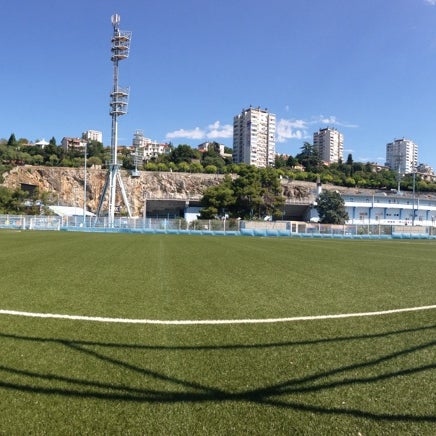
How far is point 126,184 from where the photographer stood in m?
97.4

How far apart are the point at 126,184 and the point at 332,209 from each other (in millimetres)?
47708

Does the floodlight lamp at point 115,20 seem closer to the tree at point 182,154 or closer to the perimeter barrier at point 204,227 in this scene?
the perimeter barrier at point 204,227

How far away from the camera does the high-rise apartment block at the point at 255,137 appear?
534 ft

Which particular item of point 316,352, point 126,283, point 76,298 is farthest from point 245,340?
point 126,283

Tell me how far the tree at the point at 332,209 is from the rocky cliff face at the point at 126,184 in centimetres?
1365

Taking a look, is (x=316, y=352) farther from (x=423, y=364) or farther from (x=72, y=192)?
(x=72, y=192)

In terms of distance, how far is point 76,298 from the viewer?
732 cm

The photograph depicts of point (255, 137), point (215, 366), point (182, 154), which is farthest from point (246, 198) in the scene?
point (255, 137)

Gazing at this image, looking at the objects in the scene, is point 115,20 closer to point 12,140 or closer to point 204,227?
point 204,227

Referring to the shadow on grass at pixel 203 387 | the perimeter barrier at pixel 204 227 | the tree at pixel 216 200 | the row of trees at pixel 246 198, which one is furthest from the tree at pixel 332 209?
the shadow on grass at pixel 203 387

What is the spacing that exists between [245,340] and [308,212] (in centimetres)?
9358

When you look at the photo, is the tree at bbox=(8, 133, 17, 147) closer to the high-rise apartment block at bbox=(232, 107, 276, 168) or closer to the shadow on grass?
the high-rise apartment block at bbox=(232, 107, 276, 168)

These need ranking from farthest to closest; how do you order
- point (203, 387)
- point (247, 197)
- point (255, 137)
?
1. point (255, 137)
2. point (247, 197)
3. point (203, 387)

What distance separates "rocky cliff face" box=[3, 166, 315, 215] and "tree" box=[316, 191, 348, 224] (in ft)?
44.8
